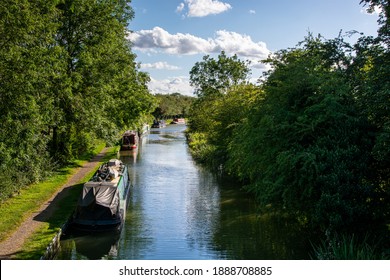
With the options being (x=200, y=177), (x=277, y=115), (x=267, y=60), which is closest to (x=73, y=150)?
(x=200, y=177)

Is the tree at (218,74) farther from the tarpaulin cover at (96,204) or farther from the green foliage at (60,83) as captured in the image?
the tarpaulin cover at (96,204)

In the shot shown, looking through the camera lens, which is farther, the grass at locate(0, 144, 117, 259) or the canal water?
the canal water

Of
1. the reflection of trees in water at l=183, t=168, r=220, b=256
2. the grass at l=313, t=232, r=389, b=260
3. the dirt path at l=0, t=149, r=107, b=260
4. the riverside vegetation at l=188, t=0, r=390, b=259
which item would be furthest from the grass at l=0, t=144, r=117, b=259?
A: the grass at l=313, t=232, r=389, b=260

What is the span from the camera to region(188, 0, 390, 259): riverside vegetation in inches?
486

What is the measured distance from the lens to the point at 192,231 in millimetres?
17266

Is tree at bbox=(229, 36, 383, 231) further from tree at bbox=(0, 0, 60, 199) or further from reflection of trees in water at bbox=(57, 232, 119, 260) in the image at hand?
tree at bbox=(0, 0, 60, 199)

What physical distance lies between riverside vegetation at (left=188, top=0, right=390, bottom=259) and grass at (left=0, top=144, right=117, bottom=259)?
768cm

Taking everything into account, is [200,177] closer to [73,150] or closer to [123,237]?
[73,150]

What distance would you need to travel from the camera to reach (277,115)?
48.4 ft

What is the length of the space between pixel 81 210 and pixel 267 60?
10.1 metres

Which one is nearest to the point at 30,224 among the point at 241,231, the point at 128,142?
the point at 241,231

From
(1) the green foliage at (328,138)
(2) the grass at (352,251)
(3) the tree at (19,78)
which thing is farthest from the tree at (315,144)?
(3) the tree at (19,78)

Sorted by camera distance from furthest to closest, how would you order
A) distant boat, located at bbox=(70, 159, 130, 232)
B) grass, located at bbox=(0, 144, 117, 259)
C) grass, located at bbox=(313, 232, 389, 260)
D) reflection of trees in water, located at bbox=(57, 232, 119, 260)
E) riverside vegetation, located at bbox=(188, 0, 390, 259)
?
distant boat, located at bbox=(70, 159, 130, 232) → reflection of trees in water, located at bbox=(57, 232, 119, 260) → grass, located at bbox=(0, 144, 117, 259) → riverside vegetation, located at bbox=(188, 0, 390, 259) → grass, located at bbox=(313, 232, 389, 260)

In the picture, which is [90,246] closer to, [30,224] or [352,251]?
[30,224]
